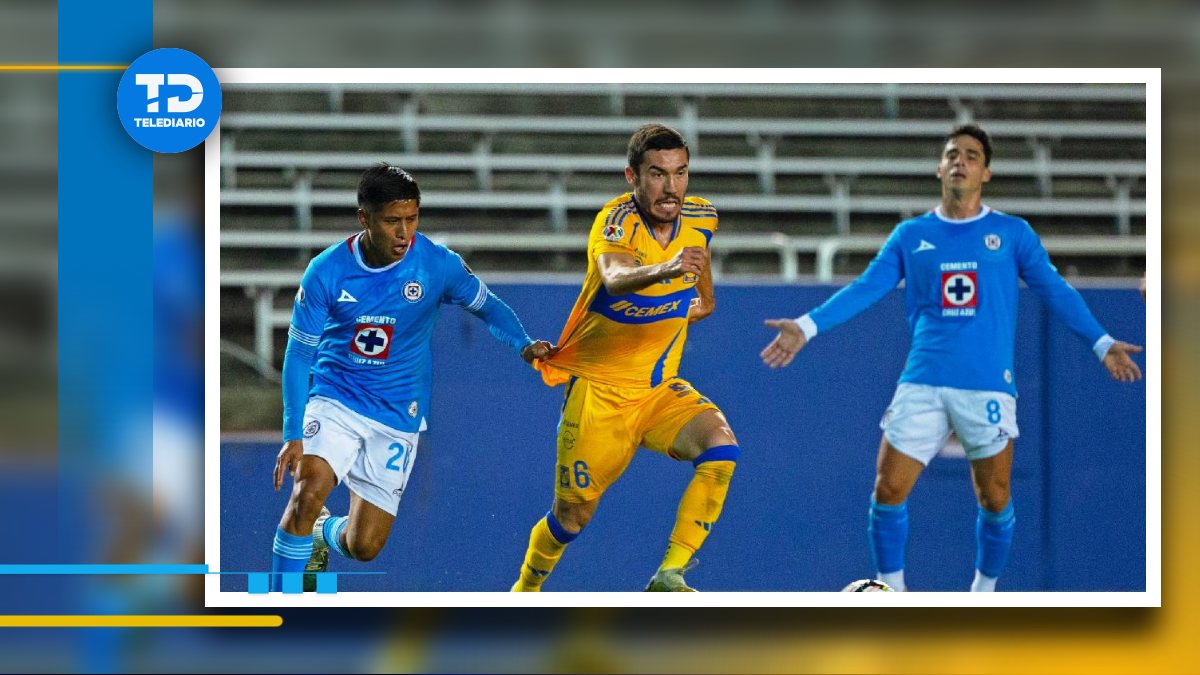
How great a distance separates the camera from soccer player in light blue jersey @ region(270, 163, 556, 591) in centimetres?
568

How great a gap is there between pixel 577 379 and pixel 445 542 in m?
0.82

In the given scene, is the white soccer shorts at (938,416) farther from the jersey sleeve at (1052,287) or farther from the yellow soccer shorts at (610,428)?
the yellow soccer shorts at (610,428)

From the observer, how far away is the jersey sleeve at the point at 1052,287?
5719 millimetres

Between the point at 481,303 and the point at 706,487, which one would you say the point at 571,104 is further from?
the point at 706,487

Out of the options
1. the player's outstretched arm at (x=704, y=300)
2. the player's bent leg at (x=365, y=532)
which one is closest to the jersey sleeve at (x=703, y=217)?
the player's outstretched arm at (x=704, y=300)

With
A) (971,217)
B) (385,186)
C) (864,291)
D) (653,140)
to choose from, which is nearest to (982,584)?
(864,291)

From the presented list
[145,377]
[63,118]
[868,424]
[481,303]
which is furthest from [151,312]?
[868,424]

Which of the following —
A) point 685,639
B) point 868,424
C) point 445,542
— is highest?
point 868,424

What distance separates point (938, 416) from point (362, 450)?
225cm

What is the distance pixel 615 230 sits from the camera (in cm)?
567

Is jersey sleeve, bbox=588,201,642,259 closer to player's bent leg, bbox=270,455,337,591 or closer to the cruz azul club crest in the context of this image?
the cruz azul club crest

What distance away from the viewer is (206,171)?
562cm

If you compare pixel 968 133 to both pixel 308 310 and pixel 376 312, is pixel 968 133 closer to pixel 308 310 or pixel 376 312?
pixel 376 312
